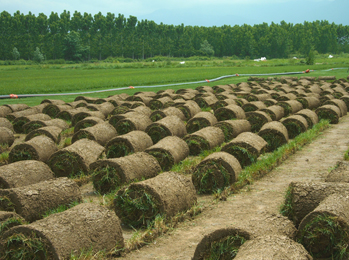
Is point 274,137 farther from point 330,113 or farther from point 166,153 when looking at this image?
point 330,113

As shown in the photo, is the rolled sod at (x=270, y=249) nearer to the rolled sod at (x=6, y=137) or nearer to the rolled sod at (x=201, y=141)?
the rolled sod at (x=201, y=141)

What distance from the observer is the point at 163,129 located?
44.0 feet

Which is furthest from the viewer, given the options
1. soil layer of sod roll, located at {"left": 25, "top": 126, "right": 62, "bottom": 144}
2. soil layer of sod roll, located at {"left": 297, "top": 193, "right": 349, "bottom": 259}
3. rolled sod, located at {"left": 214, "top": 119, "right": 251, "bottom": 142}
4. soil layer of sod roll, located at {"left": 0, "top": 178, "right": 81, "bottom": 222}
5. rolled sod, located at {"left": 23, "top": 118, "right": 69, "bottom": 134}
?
rolled sod, located at {"left": 23, "top": 118, "right": 69, "bottom": 134}

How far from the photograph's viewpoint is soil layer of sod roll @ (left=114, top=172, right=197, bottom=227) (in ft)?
23.5

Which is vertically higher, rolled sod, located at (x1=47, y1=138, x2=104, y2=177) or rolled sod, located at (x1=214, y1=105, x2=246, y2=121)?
rolled sod, located at (x1=214, y1=105, x2=246, y2=121)

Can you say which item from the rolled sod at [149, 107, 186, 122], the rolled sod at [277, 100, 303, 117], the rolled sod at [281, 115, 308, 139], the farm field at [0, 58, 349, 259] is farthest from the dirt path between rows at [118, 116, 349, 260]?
the rolled sod at [149, 107, 186, 122]

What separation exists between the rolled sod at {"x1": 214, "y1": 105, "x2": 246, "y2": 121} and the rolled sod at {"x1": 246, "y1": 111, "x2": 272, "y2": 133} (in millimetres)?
840

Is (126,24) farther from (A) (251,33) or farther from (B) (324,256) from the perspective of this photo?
(B) (324,256)

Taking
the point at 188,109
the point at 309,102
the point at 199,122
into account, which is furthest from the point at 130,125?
the point at 309,102

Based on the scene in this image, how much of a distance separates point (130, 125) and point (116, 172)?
18.5 ft

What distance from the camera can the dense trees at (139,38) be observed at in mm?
125375

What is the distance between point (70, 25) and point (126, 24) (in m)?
21.7

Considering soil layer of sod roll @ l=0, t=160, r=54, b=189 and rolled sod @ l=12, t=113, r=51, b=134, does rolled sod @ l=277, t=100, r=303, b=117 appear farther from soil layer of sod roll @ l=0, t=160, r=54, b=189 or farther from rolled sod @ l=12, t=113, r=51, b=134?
soil layer of sod roll @ l=0, t=160, r=54, b=189

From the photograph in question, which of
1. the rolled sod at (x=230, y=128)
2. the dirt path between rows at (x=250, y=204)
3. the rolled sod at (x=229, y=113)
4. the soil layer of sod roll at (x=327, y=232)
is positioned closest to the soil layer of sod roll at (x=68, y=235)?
the dirt path between rows at (x=250, y=204)
